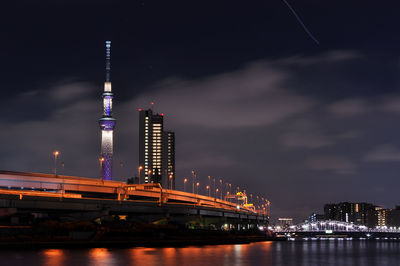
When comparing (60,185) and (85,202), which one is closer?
(85,202)

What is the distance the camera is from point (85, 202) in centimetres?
11331

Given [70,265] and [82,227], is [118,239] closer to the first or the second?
[82,227]

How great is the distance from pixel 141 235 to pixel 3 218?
3123 centimetres

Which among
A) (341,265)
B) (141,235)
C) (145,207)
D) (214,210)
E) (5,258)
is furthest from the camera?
(214,210)

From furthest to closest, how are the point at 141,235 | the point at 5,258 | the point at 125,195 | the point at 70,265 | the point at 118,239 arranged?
the point at 125,195, the point at 141,235, the point at 118,239, the point at 5,258, the point at 70,265

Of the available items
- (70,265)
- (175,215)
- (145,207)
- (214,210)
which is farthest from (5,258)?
(214,210)

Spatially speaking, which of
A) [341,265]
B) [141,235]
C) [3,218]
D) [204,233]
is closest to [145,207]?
[141,235]

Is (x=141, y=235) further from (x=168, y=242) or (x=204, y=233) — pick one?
(x=204, y=233)

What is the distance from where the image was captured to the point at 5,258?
69.6 meters

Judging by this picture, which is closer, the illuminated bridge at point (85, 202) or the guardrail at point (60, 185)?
the illuminated bridge at point (85, 202)

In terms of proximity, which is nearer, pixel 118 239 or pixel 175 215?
pixel 118 239

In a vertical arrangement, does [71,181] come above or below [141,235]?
above

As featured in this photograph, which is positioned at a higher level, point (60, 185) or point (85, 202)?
point (60, 185)

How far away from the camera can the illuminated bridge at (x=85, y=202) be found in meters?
101
